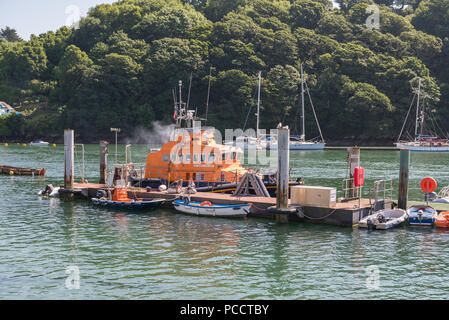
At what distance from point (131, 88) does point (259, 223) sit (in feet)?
329

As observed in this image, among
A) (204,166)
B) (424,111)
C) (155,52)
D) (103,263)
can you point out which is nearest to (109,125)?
(155,52)

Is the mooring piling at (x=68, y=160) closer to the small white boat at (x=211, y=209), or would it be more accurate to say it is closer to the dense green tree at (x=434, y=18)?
the small white boat at (x=211, y=209)

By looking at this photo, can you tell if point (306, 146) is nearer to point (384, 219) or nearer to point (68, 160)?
point (68, 160)

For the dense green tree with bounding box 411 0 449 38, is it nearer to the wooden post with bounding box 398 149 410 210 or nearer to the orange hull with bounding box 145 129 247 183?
the orange hull with bounding box 145 129 247 183

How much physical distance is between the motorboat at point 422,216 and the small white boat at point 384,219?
330 millimetres

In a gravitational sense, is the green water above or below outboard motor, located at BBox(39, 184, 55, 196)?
below

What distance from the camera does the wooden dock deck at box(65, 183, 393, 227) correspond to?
990 inches

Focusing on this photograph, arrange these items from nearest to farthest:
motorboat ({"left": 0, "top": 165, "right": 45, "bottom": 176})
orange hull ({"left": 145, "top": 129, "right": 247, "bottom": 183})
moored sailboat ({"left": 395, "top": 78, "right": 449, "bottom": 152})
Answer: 1. orange hull ({"left": 145, "top": 129, "right": 247, "bottom": 183})
2. motorboat ({"left": 0, "top": 165, "right": 45, "bottom": 176})
3. moored sailboat ({"left": 395, "top": 78, "right": 449, "bottom": 152})

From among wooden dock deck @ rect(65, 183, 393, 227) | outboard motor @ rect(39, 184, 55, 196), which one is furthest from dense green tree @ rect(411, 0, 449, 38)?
outboard motor @ rect(39, 184, 55, 196)

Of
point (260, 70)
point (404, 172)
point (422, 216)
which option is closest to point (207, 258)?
point (422, 216)

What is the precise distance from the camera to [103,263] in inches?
766

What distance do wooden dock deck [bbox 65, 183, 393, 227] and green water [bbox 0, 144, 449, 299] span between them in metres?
0.51
